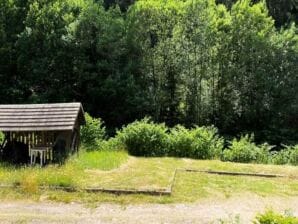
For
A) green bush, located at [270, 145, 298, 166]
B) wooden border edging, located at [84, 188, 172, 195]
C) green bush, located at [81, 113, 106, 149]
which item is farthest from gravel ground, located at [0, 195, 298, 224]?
green bush, located at [81, 113, 106, 149]

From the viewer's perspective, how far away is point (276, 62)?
106 ft

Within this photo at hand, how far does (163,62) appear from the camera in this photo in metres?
32.8

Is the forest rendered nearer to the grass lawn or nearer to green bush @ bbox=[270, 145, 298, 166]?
green bush @ bbox=[270, 145, 298, 166]

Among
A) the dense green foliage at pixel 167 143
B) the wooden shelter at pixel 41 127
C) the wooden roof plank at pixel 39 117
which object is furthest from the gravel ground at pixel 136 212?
the dense green foliage at pixel 167 143

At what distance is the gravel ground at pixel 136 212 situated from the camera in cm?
1170

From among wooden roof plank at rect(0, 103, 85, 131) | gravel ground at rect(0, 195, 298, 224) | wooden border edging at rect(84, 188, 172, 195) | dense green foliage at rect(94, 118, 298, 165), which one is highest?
wooden roof plank at rect(0, 103, 85, 131)

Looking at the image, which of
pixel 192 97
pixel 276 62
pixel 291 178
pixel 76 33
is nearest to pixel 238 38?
pixel 276 62

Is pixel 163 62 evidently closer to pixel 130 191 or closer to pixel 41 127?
pixel 41 127

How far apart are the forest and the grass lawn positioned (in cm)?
1327

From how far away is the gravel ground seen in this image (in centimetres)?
1170

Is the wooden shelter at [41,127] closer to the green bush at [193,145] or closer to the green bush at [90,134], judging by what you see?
the green bush at [90,134]

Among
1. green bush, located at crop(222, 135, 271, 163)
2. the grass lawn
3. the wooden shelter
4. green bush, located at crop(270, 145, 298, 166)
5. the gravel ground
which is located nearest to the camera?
the gravel ground

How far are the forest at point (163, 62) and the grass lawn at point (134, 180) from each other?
1327 cm

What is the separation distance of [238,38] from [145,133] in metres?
13.9
